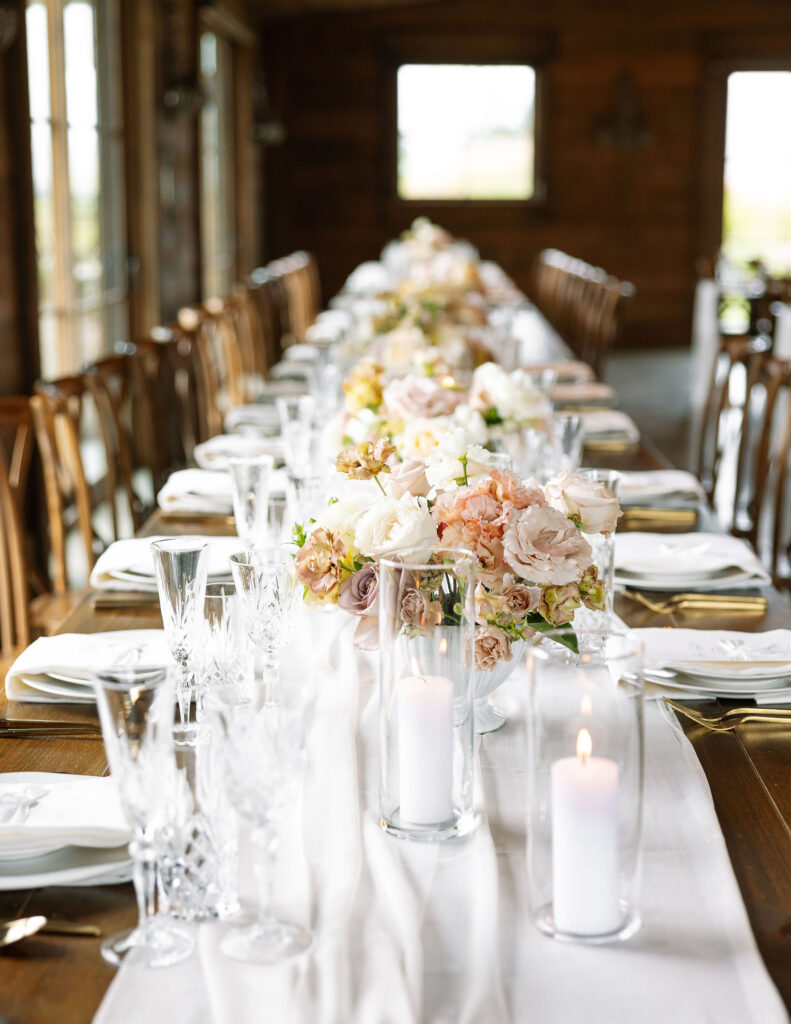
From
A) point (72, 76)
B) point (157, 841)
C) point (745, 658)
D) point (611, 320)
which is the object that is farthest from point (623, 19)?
point (157, 841)

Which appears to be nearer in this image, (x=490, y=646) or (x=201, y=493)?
(x=490, y=646)

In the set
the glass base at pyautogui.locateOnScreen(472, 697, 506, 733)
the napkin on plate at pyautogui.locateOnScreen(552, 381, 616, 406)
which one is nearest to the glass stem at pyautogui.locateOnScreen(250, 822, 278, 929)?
the glass base at pyautogui.locateOnScreen(472, 697, 506, 733)

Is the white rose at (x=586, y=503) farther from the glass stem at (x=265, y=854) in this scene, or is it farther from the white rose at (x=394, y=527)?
the glass stem at (x=265, y=854)

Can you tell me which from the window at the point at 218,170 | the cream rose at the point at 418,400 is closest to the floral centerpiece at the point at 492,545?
the cream rose at the point at 418,400

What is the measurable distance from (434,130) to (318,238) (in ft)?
4.56

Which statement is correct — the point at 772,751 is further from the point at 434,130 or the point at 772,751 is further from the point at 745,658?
the point at 434,130

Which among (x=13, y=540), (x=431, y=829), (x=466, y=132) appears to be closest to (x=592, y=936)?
(x=431, y=829)

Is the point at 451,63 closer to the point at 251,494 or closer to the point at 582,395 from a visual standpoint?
the point at 582,395


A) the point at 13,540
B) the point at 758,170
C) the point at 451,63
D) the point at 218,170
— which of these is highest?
the point at 451,63

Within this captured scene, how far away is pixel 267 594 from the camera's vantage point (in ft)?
4.58

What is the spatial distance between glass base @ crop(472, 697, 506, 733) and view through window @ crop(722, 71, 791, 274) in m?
10.6

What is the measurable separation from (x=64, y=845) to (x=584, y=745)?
0.46 metres

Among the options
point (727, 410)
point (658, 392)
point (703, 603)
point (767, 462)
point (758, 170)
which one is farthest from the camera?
point (758, 170)

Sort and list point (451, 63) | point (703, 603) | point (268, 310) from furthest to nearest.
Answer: point (451, 63) → point (268, 310) → point (703, 603)
